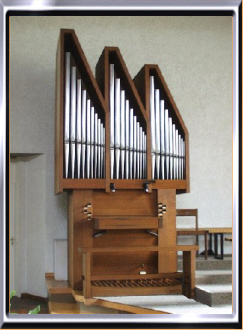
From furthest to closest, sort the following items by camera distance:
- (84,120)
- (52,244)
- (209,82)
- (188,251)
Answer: (209,82), (52,244), (84,120), (188,251)

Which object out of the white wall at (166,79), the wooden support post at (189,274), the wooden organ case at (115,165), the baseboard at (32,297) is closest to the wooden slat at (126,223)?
the wooden organ case at (115,165)

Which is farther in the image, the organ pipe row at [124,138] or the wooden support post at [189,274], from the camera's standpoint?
the organ pipe row at [124,138]

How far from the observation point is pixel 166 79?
10602mm

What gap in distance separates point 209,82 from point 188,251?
425cm

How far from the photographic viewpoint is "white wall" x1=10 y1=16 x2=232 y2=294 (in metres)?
10.1

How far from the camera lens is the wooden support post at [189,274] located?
24.0 ft

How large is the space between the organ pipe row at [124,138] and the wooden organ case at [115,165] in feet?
0.05

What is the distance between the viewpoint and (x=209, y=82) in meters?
10.8

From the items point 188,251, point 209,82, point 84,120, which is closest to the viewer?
point 188,251

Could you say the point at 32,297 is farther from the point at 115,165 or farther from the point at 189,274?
the point at 189,274

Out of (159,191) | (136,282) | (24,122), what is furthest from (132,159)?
(24,122)

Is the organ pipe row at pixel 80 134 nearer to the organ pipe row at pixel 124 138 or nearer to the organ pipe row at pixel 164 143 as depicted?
the organ pipe row at pixel 124 138

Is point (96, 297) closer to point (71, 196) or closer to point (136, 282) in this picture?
point (136, 282)

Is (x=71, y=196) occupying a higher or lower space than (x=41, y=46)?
lower
